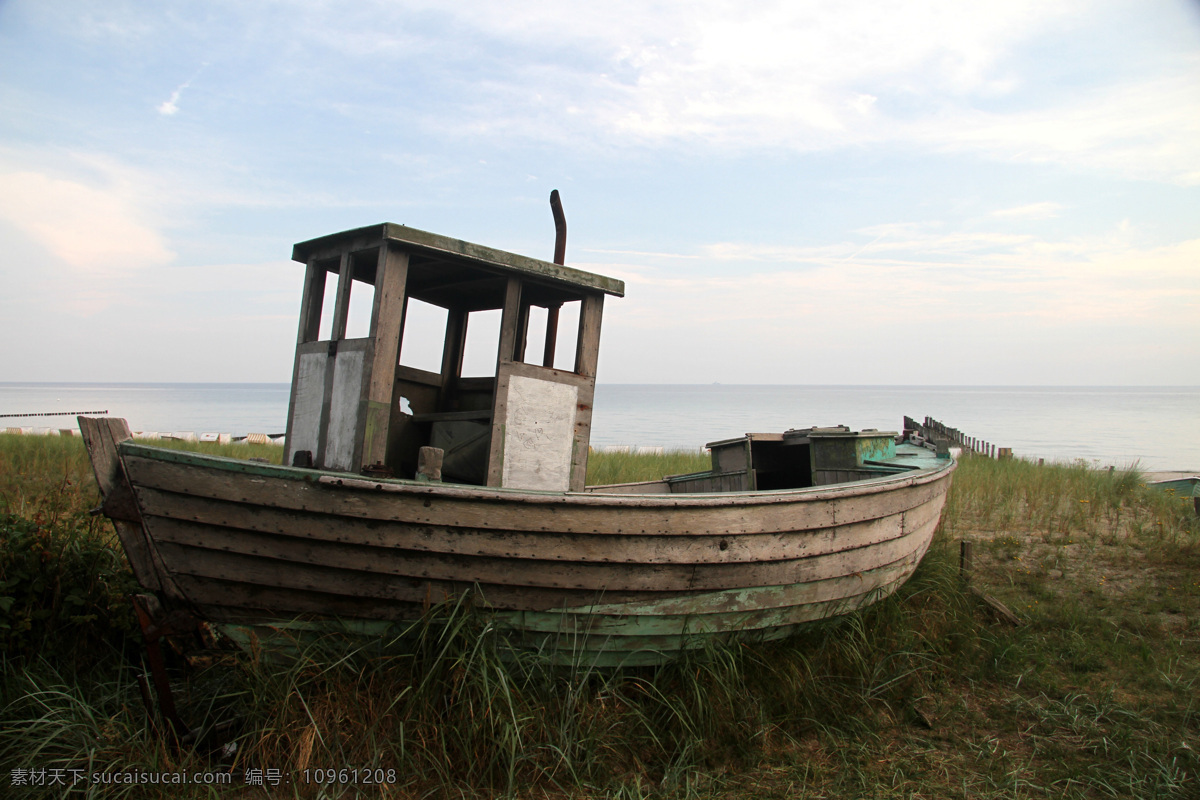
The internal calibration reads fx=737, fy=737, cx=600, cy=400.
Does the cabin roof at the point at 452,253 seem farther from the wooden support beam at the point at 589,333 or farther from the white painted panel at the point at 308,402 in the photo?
the white painted panel at the point at 308,402

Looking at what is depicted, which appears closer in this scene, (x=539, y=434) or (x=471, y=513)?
(x=471, y=513)

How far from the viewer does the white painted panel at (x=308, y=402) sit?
14.2ft

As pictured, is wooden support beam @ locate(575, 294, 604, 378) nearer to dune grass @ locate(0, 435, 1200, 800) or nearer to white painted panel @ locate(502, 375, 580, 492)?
white painted panel @ locate(502, 375, 580, 492)

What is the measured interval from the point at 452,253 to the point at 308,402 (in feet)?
4.26

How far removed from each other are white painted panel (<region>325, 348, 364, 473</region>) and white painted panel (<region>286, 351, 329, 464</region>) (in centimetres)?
12

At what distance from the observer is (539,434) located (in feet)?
14.5

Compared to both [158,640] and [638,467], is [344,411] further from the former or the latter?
[638,467]

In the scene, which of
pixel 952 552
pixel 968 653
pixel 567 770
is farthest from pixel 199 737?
pixel 952 552

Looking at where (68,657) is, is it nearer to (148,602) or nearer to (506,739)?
(148,602)

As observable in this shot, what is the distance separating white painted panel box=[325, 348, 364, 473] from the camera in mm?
4039

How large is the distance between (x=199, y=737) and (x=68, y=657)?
128 cm

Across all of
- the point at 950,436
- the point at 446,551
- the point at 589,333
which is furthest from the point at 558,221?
the point at 950,436

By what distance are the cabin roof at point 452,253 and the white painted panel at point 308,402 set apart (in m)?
0.66

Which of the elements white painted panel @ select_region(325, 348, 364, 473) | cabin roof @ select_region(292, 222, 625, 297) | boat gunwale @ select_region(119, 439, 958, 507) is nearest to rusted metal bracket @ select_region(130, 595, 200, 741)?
boat gunwale @ select_region(119, 439, 958, 507)
